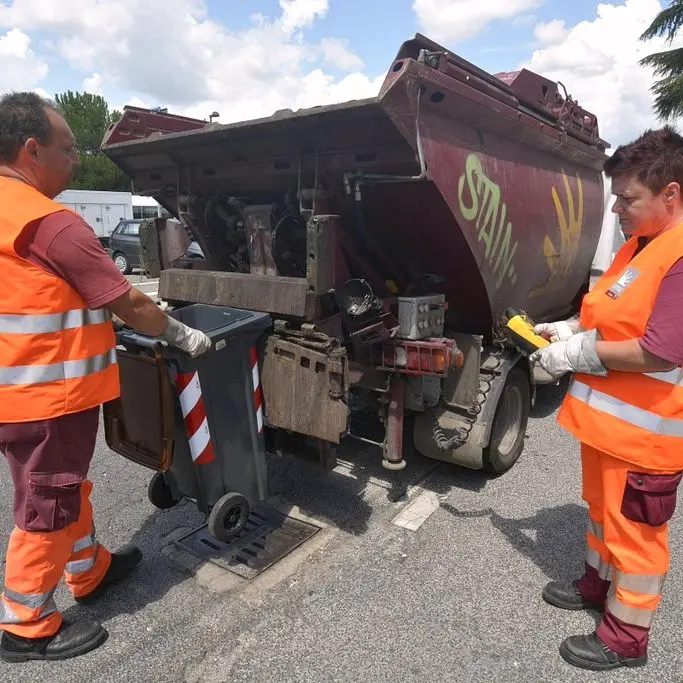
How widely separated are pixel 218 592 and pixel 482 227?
2348mm

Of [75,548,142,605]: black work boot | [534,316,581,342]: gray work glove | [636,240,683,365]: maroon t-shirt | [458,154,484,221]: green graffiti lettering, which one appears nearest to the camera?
[636,240,683,365]: maroon t-shirt

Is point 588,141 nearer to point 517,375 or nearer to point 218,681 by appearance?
point 517,375

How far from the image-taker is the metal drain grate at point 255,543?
2.87m

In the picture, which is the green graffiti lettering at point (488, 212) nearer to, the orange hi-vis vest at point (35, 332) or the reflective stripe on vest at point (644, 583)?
the reflective stripe on vest at point (644, 583)

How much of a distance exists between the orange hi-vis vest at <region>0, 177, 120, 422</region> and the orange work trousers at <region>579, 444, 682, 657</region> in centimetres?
207

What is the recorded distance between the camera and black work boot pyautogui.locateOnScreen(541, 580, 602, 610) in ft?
8.28

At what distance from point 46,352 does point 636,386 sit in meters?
2.20

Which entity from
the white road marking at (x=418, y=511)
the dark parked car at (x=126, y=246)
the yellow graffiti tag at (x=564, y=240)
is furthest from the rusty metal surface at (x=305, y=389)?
the dark parked car at (x=126, y=246)

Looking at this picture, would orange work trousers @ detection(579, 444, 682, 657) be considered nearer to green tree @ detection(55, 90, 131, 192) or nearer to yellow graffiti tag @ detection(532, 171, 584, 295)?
yellow graffiti tag @ detection(532, 171, 584, 295)

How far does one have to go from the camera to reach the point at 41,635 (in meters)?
2.24

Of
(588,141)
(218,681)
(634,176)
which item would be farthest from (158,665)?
(588,141)

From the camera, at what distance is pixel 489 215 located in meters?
3.21

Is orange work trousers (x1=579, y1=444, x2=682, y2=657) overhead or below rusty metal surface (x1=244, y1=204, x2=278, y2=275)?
below

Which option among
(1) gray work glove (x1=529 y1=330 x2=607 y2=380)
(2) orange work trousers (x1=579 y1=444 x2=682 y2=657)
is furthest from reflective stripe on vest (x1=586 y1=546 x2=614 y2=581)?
(1) gray work glove (x1=529 y1=330 x2=607 y2=380)
